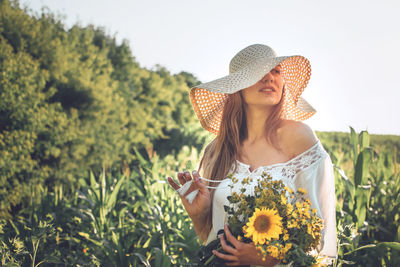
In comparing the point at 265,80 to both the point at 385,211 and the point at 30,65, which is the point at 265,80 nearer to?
the point at 385,211

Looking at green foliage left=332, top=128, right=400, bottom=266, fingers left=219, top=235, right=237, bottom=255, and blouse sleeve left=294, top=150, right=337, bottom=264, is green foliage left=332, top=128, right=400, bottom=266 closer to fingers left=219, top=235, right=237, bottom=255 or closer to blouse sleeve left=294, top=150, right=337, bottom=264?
blouse sleeve left=294, top=150, right=337, bottom=264

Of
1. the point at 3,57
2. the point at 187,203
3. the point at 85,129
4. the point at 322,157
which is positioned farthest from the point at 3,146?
the point at 322,157

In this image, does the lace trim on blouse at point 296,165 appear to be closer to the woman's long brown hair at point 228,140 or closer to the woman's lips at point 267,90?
the woman's long brown hair at point 228,140

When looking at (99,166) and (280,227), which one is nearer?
(280,227)

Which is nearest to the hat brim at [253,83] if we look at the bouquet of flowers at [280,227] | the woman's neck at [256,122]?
the woman's neck at [256,122]

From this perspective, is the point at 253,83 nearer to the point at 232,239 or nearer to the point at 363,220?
the point at 232,239

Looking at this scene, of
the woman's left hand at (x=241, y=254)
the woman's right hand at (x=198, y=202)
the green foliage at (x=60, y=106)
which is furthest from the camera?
the green foliage at (x=60, y=106)

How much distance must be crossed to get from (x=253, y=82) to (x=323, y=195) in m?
0.57

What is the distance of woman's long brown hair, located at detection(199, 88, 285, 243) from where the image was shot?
5.63 feet

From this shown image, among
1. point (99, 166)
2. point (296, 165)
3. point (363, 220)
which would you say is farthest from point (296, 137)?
point (99, 166)

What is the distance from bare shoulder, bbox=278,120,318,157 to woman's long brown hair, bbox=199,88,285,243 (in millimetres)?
74

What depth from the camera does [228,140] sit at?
1.82 metres

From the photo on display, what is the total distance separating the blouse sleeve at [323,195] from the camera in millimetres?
1416

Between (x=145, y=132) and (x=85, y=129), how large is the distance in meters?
4.64
